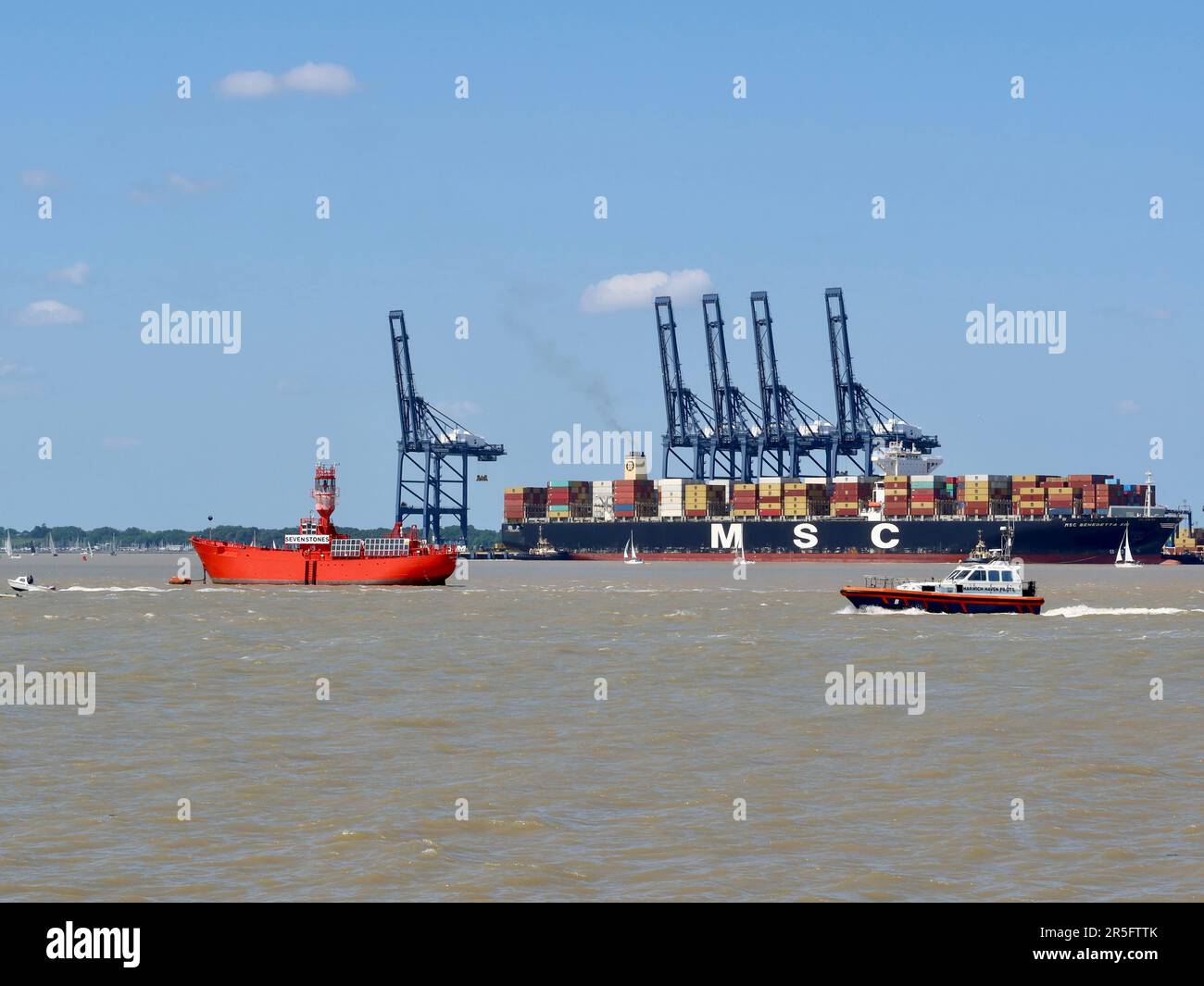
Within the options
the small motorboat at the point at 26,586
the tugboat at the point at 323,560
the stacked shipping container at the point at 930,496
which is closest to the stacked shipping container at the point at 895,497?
the stacked shipping container at the point at 930,496

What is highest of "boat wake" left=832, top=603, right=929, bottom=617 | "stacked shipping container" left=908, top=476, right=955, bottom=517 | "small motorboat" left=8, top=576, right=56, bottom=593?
"stacked shipping container" left=908, top=476, right=955, bottom=517

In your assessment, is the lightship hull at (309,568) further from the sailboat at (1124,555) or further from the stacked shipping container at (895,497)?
the sailboat at (1124,555)

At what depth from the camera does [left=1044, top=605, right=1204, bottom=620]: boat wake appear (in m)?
65.4

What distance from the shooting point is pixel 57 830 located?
753 inches

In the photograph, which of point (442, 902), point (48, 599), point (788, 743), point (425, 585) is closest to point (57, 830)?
point (442, 902)

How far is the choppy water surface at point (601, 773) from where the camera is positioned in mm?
17047

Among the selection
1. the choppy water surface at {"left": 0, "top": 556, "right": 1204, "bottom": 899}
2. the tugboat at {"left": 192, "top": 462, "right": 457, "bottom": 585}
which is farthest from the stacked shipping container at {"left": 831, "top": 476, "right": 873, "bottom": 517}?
the choppy water surface at {"left": 0, "top": 556, "right": 1204, "bottom": 899}

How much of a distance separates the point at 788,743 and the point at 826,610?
43.4 m

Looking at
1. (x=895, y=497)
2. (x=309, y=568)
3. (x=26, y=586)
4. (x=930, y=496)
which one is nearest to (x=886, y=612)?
(x=309, y=568)

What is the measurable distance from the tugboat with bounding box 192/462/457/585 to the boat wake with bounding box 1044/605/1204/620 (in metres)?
42.6

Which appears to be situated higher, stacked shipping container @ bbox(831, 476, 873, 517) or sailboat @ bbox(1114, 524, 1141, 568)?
stacked shipping container @ bbox(831, 476, 873, 517)

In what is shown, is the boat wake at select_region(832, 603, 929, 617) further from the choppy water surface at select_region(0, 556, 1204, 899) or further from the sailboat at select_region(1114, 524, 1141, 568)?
the sailboat at select_region(1114, 524, 1141, 568)

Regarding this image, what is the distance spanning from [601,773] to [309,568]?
2931 inches

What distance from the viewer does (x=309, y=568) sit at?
95.6 meters
